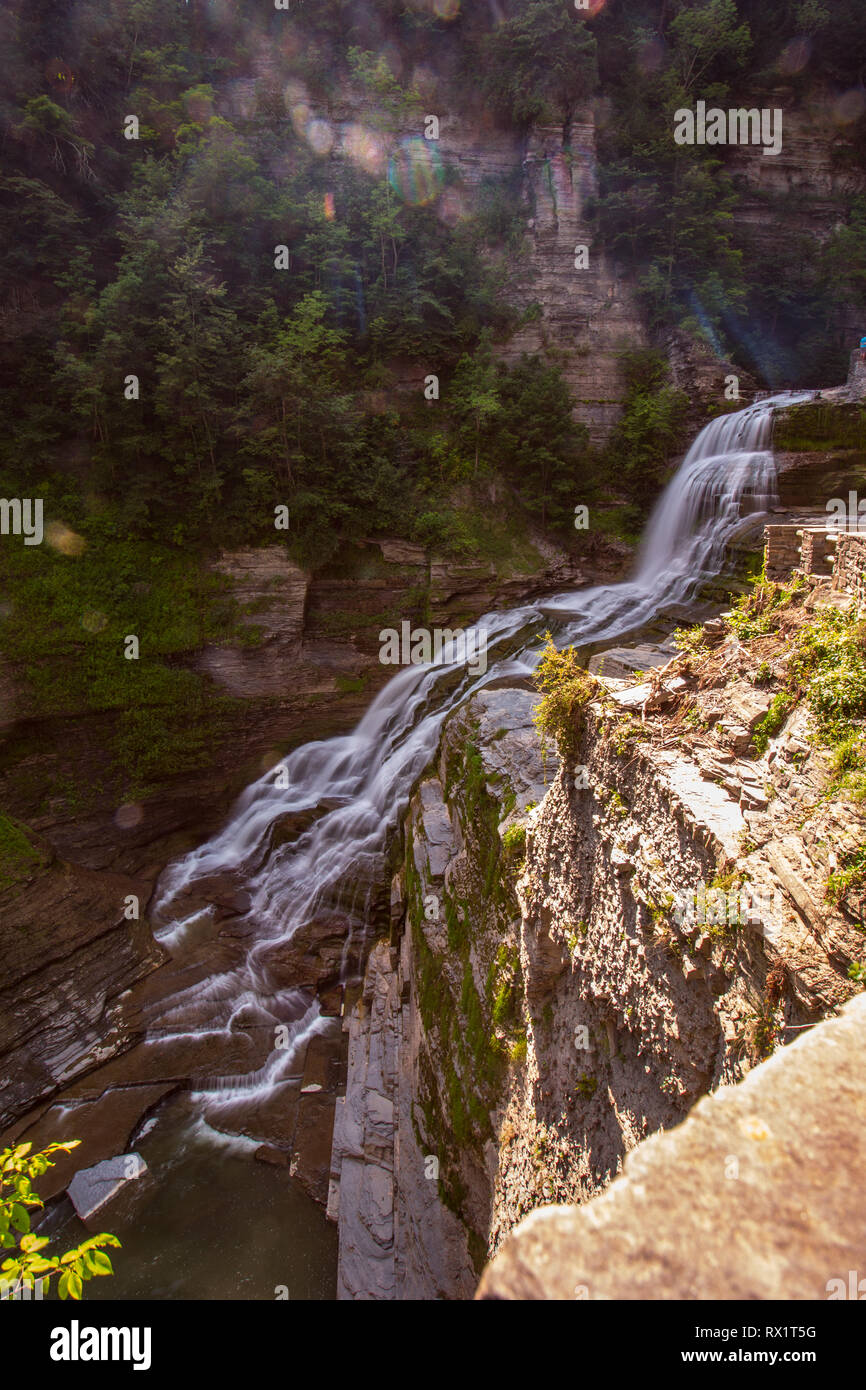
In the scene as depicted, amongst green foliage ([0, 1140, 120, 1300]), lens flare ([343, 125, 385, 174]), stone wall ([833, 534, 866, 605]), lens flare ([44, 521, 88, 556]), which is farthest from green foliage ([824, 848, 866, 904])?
lens flare ([343, 125, 385, 174])

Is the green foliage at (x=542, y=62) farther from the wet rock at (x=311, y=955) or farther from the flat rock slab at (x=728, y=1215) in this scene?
the flat rock slab at (x=728, y=1215)

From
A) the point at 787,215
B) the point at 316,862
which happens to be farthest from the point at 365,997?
the point at 787,215

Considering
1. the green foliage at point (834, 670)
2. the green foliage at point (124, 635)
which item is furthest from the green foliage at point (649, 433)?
the green foliage at point (834, 670)

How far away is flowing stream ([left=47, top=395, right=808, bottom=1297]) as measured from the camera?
381 inches

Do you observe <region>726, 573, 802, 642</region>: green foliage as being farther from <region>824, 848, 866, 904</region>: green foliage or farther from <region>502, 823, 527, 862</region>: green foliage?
<region>502, 823, 527, 862</region>: green foliage

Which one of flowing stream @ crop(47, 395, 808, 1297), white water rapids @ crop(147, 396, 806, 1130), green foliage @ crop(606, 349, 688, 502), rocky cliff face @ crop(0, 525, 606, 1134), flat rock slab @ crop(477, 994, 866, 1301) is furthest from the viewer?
green foliage @ crop(606, 349, 688, 502)

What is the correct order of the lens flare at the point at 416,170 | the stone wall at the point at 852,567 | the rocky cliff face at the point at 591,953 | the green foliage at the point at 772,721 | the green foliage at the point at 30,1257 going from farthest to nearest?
1. the lens flare at the point at 416,170
2. the stone wall at the point at 852,567
3. the green foliage at the point at 772,721
4. the rocky cliff face at the point at 591,953
5. the green foliage at the point at 30,1257

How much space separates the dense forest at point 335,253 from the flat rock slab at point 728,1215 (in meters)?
15.2

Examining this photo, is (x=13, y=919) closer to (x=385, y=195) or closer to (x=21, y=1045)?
(x=21, y=1045)

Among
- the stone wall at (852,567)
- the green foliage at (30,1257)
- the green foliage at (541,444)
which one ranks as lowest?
the green foliage at (30,1257)

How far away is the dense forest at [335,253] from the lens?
14570mm

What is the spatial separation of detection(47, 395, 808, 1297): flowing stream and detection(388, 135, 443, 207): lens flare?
13.0m

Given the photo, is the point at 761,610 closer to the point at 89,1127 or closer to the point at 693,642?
the point at 693,642

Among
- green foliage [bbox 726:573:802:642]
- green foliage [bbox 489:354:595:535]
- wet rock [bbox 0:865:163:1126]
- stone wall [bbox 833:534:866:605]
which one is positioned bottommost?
wet rock [bbox 0:865:163:1126]
